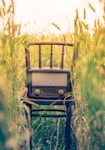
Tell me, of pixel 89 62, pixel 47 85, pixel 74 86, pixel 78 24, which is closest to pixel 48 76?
pixel 47 85

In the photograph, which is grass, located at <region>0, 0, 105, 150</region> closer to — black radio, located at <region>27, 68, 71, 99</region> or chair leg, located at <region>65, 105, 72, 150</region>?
chair leg, located at <region>65, 105, 72, 150</region>

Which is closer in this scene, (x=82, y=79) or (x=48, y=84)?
(x=82, y=79)

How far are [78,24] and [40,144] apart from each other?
129 centimetres

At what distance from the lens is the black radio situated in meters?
3.21

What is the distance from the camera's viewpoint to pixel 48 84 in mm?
3234

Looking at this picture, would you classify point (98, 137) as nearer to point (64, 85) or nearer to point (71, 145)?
point (64, 85)

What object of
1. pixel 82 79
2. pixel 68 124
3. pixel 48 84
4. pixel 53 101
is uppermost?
pixel 82 79

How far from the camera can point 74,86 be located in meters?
2.96

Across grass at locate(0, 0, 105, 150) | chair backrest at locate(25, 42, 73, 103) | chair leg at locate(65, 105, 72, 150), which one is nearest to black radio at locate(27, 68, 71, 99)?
chair backrest at locate(25, 42, 73, 103)

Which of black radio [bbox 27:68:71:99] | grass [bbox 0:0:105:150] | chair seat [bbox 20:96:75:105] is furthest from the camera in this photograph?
black radio [bbox 27:68:71:99]

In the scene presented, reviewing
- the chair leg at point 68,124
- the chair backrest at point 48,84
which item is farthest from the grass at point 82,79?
the chair backrest at point 48,84

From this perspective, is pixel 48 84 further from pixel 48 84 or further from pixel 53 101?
pixel 53 101

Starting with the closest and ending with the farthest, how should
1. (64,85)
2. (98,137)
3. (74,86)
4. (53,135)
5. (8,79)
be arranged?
(98,137), (8,79), (74,86), (64,85), (53,135)

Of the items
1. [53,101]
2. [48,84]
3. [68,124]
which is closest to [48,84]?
[48,84]
